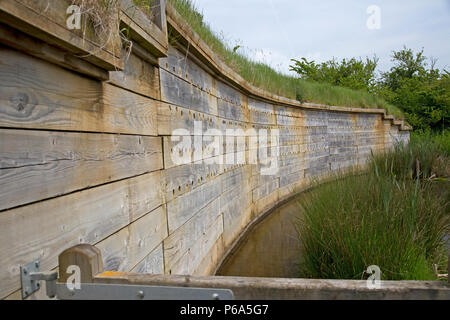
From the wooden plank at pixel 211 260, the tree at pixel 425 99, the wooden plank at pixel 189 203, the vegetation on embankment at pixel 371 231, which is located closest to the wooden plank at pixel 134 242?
the wooden plank at pixel 189 203

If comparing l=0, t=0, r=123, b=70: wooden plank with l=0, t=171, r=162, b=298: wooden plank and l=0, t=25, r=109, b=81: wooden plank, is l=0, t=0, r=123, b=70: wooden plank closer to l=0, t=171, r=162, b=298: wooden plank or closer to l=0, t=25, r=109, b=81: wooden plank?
l=0, t=25, r=109, b=81: wooden plank

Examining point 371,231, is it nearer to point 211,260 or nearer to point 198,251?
point 198,251

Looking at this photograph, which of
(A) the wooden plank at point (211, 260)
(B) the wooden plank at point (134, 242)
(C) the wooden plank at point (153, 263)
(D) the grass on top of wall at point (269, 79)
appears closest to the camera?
(B) the wooden plank at point (134, 242)

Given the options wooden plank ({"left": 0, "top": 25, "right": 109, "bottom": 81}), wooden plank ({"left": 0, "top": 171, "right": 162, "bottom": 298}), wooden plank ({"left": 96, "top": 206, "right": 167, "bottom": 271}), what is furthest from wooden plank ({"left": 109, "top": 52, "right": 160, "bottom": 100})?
wooden plank ({"left": 96, "top": 206, "right": 167, "bottom": 271})

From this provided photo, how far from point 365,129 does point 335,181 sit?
870 centimetres

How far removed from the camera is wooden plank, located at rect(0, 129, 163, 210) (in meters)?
1.00

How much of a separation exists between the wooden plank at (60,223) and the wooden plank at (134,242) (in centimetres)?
5

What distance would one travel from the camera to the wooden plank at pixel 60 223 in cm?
99

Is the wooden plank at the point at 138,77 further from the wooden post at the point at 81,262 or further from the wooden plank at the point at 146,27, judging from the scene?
the wooden post at the point at 81,262

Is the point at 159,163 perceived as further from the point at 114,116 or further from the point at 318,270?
the point at 318,270

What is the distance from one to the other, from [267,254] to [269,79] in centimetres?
378

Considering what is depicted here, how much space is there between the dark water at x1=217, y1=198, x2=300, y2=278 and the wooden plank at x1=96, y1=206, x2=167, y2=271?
5.57 feet
